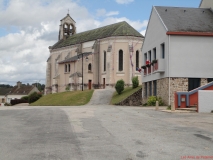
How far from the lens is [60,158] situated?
7195 mm

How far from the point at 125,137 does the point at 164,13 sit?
23.7m

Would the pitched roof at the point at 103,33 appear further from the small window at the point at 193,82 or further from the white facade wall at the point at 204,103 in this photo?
the white facade wall at the point at 204,103

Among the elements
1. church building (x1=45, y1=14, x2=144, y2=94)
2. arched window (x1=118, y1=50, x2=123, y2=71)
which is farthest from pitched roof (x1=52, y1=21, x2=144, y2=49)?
arched window (x1=118, y1=50, x2=123, y2=71)

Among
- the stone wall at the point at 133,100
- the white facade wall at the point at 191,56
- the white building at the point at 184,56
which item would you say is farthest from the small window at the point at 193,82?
the stone wall at the point at 133,100

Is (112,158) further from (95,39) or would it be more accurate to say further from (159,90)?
(95,39)

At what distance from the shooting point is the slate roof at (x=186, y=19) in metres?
28.9

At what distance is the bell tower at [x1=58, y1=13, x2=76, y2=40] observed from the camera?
80.7 m

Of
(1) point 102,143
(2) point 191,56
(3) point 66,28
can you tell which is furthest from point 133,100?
(3) point 66,28

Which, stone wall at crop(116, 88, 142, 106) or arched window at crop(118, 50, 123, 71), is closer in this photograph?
stone wall at crop(116, 88, 142, 106)

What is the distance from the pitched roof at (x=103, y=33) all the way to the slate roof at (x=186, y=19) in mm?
27988

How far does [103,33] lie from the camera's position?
65.2m

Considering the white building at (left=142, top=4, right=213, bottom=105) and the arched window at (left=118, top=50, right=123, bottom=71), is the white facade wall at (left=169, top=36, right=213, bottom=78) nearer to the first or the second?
the white building at (left=142, top=4, right=213, bottom=105)

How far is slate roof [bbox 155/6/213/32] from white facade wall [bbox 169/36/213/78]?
0.95 meters

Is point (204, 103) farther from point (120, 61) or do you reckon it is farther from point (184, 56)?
point (120, 61)
